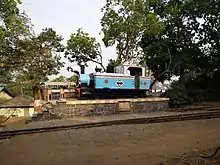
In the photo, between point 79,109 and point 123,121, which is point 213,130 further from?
point 79,109

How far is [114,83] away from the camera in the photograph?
20.5m

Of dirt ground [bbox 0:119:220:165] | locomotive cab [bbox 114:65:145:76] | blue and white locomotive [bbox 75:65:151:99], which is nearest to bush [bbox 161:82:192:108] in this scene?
blue and white locomotive [bbox 75:65:151:99]

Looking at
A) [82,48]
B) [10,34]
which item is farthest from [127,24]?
[10,34]

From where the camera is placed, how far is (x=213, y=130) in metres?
11.9

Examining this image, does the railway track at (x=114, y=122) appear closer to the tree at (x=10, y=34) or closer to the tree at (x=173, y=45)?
the tree at (x=10, y=34)

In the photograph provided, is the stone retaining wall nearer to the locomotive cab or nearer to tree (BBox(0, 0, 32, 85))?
the locomotive cab

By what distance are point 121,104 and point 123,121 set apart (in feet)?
14.0

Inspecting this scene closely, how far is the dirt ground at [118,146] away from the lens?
290 inches

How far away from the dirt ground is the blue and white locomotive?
7.12 metres

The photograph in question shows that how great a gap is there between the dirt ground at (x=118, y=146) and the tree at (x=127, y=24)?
1405 cm

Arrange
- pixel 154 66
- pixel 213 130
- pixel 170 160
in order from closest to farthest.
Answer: pixel 170 160 < pixel 213 130 < pixel 154 66

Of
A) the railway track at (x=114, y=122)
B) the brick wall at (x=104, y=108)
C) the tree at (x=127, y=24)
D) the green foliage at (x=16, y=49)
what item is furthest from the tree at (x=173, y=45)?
the green foliage at (x=16, y=49)

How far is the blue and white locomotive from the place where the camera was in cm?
2020

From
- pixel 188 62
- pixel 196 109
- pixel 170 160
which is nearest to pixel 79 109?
pixel 196 109
